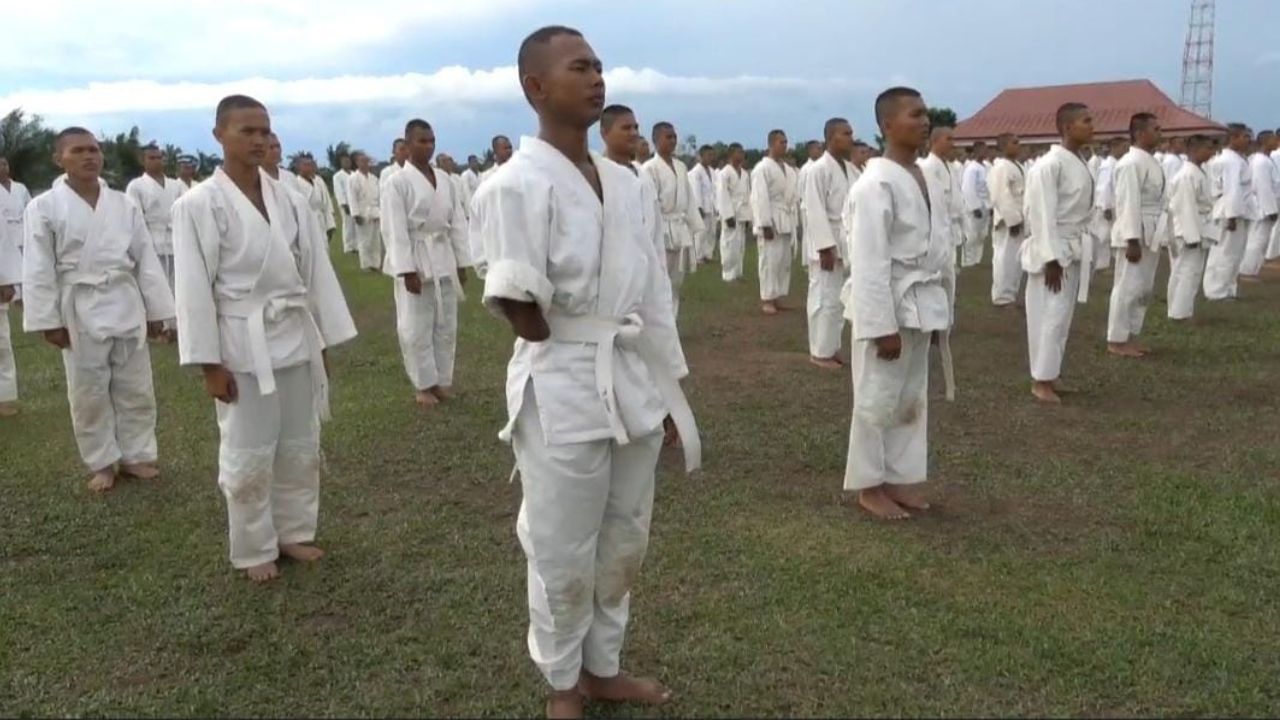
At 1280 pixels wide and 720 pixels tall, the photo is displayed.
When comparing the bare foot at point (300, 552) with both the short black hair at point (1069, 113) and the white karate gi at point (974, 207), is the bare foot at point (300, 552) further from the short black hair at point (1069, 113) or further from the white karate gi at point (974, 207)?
Answer: the white karate gi at point (974, 207)

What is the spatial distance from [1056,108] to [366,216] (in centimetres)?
3153

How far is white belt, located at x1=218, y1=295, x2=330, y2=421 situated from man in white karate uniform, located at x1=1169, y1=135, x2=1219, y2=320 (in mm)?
8919

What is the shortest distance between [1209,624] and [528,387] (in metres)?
2.82

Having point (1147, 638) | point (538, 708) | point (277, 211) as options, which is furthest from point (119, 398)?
point (1147, 638)

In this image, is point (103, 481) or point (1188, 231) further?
point (1188, 231)

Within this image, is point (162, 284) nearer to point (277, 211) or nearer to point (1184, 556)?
point (277, 211)

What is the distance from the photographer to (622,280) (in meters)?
3.16

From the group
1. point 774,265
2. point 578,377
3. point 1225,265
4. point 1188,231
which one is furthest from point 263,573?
point 1225,265

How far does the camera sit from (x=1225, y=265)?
12.3m

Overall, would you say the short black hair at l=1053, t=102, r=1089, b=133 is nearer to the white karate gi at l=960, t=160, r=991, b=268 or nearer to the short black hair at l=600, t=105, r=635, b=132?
the short black hair at l=600, t=105, r=635, b=132

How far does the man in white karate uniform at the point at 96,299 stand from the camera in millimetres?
6156

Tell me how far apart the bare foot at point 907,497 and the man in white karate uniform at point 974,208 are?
1165 centimetres

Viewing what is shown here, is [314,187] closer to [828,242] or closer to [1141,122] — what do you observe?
[828,242]

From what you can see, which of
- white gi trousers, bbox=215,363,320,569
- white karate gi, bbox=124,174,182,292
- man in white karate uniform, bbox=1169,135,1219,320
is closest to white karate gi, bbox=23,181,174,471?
white gi trousers, bbox=215,363,320,569
